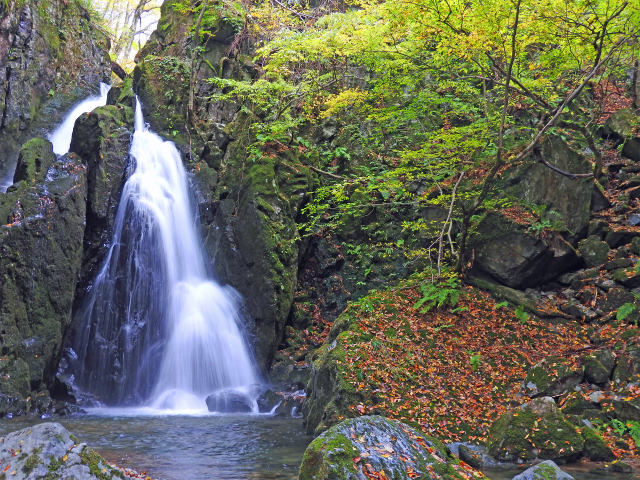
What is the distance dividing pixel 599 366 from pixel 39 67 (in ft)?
58.2

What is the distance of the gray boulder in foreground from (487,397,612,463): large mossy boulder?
14.2 feet

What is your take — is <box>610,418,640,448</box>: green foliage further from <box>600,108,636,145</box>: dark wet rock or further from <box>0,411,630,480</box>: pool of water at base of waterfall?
<box>600,108,636,145</box>: dark wet rock

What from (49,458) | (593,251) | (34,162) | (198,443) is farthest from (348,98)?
(49,458)

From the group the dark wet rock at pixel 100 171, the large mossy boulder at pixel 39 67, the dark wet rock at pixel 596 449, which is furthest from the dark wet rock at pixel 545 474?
the large mossy boulder at pixel 39 67

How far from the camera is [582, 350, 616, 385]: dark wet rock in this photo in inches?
253

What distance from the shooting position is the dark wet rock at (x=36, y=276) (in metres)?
8.62

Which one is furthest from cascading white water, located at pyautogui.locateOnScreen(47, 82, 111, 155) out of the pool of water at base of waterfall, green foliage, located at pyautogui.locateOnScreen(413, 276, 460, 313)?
green foliage, located at pyautogui.locateOnScreen(413, 276, 460, 313)

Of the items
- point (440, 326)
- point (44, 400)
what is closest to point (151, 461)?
point (44, 400)

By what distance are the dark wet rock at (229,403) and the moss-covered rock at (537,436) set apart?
536cm

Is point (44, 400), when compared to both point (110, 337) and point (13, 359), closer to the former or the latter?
point (13, 359)

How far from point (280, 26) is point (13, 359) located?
40.6 ft

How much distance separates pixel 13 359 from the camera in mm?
8531

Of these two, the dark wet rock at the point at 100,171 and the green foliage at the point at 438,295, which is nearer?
the green foliage at the point at 438,295

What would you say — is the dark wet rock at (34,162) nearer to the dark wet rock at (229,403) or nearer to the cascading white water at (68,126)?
the cascading white water at (68,126)
